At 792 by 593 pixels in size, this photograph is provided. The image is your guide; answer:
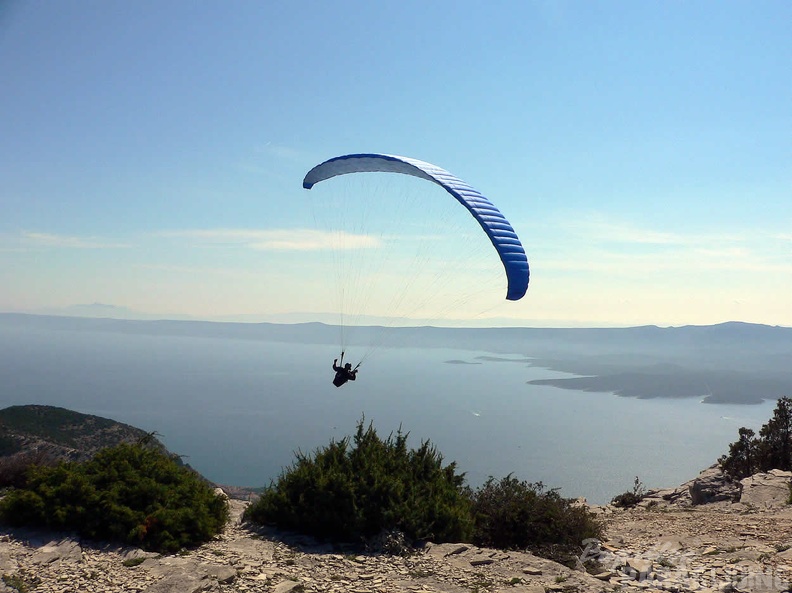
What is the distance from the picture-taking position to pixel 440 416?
140250mm

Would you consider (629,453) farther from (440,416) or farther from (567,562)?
(567,562)

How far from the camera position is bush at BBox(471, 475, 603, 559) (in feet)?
31.5

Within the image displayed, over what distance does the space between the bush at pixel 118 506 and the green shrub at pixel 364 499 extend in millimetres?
1110

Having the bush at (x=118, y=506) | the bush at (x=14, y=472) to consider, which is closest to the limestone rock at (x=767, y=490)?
the bush at (x=118, y=506)

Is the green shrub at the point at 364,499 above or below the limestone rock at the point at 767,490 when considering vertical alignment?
above

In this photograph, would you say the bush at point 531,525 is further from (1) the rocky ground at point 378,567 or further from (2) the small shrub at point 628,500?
(2) the small shrub at point 628,500

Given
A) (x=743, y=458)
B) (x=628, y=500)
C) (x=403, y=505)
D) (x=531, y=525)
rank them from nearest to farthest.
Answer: (x=403, y=505)
(x=531, y=525)
(x=628, y=500)
(x=743, y=458)

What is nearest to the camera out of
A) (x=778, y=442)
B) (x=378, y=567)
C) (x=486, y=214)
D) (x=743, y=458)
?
(x=378, y=567)

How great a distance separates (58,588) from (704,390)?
22295 centimetres

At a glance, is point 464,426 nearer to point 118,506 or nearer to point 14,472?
point 14,472

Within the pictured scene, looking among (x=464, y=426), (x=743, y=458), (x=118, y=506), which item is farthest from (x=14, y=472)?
(x=464, y=426)

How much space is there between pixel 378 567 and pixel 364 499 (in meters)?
1.29

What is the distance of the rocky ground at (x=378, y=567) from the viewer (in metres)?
7.22

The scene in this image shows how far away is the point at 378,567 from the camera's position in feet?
26.4
